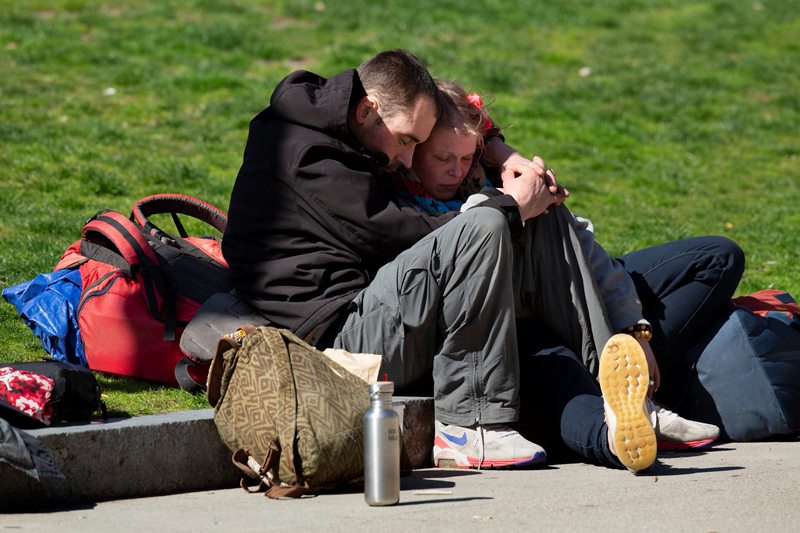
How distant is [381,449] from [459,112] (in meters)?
1.74

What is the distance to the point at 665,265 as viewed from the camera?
478 cm

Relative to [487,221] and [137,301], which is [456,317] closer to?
[487,221]

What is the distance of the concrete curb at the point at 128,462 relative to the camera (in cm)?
346

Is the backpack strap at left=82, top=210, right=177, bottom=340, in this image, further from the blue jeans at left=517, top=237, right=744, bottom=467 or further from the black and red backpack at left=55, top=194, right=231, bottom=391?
the blue jeans at left=517, top=237, right=744, bottom=467

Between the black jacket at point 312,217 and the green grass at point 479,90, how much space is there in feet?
4.71

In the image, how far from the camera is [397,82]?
14.7 ft

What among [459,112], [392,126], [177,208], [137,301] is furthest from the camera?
[177,208]

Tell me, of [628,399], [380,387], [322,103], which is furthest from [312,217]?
[628,399]

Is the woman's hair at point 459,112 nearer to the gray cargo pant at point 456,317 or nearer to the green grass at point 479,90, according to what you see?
the gray cargo pant at point 456,317

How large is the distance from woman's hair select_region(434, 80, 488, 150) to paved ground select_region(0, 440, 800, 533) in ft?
4.38

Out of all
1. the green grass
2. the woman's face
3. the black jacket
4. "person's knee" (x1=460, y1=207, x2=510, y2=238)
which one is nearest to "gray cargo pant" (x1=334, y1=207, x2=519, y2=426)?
"person's knee" (x1=460, y1=207, x2=510, y2=238)

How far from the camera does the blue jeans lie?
164 inches

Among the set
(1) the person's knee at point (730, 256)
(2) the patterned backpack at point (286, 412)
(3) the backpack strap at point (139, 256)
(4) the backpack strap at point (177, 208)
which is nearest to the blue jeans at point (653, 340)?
(1) the person's knee at point (730, 256)

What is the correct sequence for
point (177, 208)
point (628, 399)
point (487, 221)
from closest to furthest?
1. point (628, 399)
2. point (487, 221)
3. point (177, 208)
